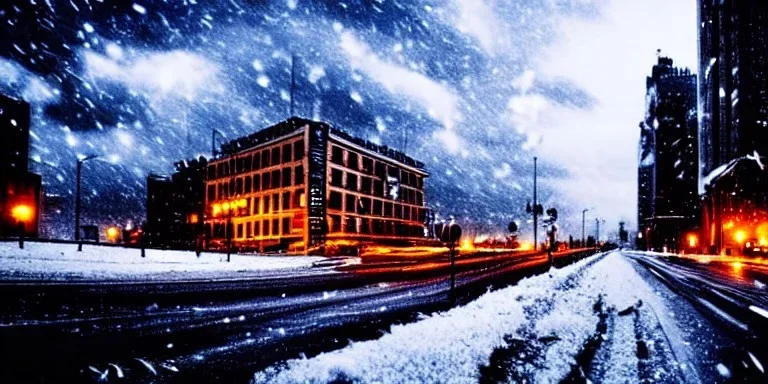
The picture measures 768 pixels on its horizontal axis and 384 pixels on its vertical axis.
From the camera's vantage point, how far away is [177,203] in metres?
96.4

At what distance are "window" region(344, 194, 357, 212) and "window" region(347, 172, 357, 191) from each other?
1.24 m

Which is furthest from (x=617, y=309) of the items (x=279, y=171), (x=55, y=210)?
(x=55, y=210)

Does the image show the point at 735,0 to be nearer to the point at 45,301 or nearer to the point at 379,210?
the point at 379,210

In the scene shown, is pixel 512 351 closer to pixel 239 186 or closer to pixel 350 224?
pixel 350 224

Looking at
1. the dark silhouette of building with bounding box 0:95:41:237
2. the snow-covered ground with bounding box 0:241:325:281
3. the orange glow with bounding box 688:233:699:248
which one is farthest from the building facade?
the orange glow with bounding box 688:233:699:248

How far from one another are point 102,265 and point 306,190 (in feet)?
138

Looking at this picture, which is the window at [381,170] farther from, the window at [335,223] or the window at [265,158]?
the window at [265,158]

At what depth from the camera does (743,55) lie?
337ft

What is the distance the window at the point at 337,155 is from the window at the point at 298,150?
529 cm

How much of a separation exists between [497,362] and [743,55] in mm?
124092

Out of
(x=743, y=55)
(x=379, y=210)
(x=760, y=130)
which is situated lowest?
(x=379, y=210)

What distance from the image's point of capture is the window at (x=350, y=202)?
7556 cm

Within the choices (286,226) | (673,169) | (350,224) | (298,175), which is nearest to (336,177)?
(298,175)

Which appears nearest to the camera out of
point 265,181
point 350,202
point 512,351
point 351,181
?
point 512,351
